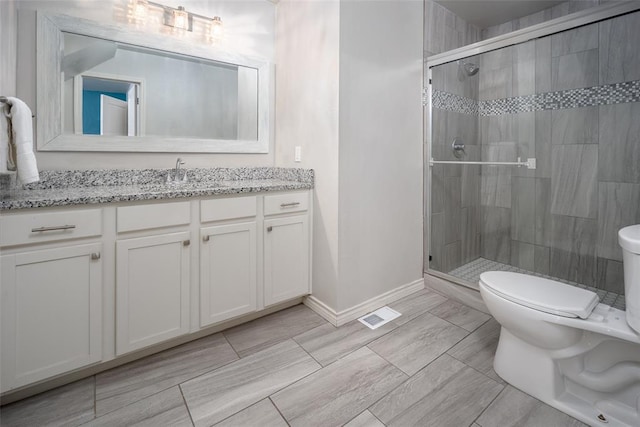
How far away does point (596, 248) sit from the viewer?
87.2 inches

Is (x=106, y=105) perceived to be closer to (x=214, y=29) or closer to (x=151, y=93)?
(x=151, y=93)

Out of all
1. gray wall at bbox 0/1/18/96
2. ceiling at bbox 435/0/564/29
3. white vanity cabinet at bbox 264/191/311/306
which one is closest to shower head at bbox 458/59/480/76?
ceiling at bbox 435/0/564/29

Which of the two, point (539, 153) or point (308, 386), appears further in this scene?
point (539, 153)

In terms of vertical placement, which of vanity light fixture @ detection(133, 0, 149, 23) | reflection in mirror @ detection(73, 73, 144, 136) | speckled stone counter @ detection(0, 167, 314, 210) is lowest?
speckled stone counter @ detection(0, 167, 314, 210)

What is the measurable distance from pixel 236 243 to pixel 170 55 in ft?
4.47

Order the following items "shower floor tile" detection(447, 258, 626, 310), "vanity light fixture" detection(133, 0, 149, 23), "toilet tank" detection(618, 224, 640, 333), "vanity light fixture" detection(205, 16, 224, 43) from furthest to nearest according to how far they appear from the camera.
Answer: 1. "shower floor tile" detection(447, 258, 626, 310)
2. "vanity light fixture" detection(205, 16, 224, 43)
3. "vanity light fixture" detection(133, 0, 149, 23)
4. "toilet tank" detection(618, 224, 640, 333)

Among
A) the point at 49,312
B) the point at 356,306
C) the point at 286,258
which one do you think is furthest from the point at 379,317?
the point at 49,312

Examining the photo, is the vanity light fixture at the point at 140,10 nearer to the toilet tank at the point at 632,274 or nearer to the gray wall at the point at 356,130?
the gray wall at the point at 356,130

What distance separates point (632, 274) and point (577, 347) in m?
0.41

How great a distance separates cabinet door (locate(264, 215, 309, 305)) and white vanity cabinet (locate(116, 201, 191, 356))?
1.67ft

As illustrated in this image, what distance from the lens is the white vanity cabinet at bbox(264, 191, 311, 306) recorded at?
2.04 meters

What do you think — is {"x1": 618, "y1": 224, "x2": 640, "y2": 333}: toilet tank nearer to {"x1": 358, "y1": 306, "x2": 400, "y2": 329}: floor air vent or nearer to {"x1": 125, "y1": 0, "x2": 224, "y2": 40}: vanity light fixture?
{"x1": 358, "y1": 306, "x2": 400, "y2": 329}: floor air vent

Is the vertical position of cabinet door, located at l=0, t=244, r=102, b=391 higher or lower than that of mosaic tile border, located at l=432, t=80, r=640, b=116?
lower

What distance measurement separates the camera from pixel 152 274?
5.29 ft
